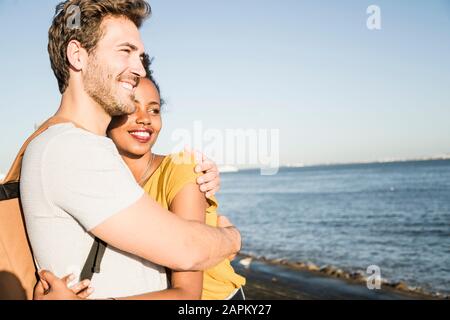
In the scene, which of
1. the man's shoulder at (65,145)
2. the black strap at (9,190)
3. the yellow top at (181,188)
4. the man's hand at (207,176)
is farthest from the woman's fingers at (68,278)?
the man's hand at (207,176)

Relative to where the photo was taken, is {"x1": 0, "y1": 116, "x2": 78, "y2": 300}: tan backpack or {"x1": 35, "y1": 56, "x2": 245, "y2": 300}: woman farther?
{"x1": 35, "y1": 56, "x2": 245, "y2": 300}: woman

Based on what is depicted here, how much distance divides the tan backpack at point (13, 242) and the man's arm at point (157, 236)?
1.36 feet

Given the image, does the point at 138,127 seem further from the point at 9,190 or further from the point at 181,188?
the point at 9,190

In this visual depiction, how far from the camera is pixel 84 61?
7.32 ft

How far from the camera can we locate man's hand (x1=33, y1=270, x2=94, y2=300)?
1821mm

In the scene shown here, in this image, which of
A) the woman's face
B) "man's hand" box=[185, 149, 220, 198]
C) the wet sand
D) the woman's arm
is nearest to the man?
Answer: the woman's arm

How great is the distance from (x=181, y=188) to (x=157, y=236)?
1.98ft

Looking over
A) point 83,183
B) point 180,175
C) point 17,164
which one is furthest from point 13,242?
point 180,175

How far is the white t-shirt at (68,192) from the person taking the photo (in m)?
1.74

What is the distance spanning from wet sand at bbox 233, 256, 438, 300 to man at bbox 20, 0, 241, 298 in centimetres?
1042

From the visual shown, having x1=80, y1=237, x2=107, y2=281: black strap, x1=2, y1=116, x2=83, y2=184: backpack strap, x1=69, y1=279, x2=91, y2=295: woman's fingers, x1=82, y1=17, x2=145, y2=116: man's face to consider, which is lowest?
x1=69, y1=279, x2=91, y2=295: woman's fingers

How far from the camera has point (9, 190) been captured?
186 centimetres

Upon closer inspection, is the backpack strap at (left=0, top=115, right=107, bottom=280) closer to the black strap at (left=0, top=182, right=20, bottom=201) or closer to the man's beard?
the black strap at (left=0, top=182, right=20, bottom=201)

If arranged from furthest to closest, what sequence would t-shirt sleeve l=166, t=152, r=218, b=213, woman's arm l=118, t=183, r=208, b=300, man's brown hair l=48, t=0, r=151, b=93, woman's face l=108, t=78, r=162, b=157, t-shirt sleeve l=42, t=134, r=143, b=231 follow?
woman's face l=108, t=78, r=162, b=157
t-shirt sleeve l=166, t=152, r=218, b=213
man's brown hair l=48, t=0, r=151, b=93
woman's arm l=118, t=183, r=208, b=300
t-shirt sleeve l=42, t=134, r=143, b=231
